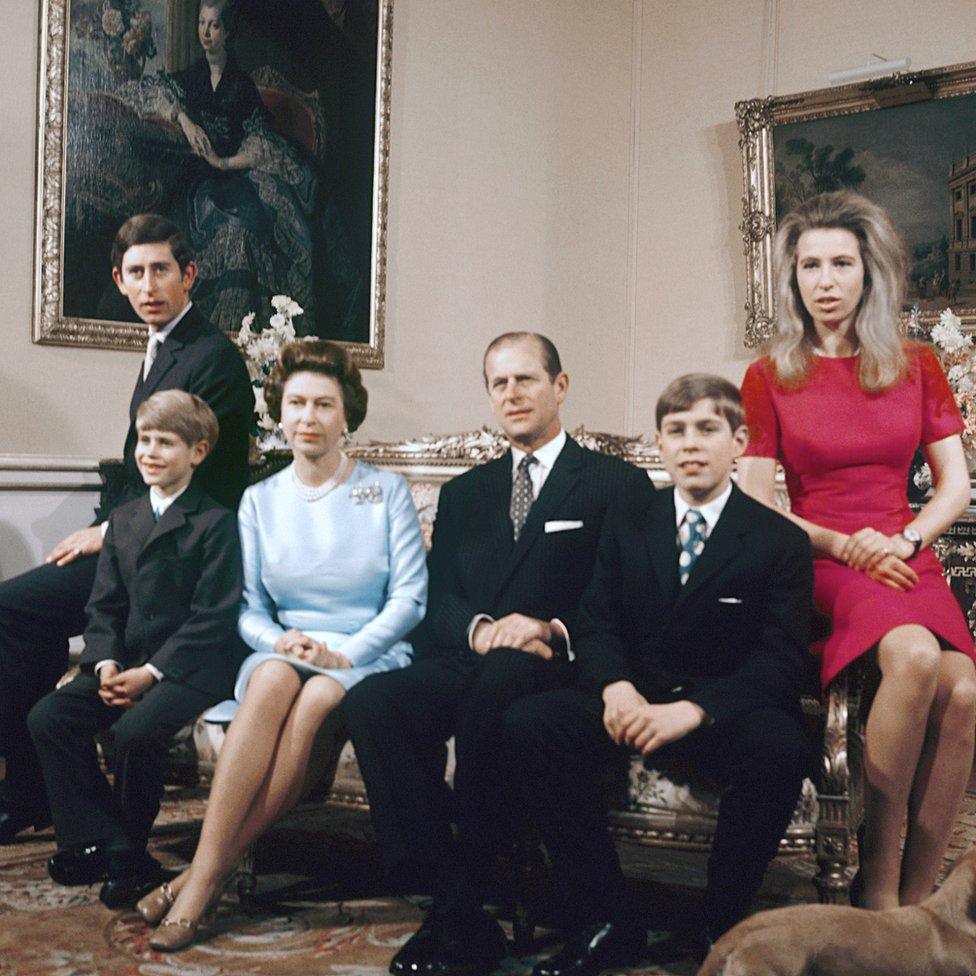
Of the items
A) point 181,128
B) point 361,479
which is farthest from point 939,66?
point 361,479

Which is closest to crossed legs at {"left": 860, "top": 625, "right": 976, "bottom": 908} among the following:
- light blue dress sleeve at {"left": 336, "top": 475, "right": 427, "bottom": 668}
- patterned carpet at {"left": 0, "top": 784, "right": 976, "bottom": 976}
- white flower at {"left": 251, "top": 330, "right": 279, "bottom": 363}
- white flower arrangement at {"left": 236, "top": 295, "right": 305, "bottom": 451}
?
patterned carpet at {"left": 0, "top": 784, "right": 976, "bottom": 976}

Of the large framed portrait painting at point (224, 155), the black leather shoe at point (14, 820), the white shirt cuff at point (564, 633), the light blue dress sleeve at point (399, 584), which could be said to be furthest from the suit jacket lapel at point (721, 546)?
the large framed portrait painting at point (224, 155)

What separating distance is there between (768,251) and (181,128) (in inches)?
111

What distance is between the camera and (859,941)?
2143 mm

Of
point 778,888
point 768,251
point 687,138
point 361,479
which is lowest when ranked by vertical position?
point 778,888

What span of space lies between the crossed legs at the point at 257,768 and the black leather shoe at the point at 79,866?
0.44 m

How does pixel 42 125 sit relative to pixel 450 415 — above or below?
above

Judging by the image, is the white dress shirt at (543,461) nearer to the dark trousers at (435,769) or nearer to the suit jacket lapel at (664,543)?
the suit jacket lapel at (664,543)

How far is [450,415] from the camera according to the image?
6.27 m

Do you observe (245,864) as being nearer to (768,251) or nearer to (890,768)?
(890,768)

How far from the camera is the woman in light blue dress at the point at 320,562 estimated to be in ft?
10.1

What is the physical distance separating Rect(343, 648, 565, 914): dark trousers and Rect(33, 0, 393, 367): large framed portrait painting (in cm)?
276

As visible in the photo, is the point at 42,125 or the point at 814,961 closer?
the point at 814,961

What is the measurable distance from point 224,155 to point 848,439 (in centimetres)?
335
